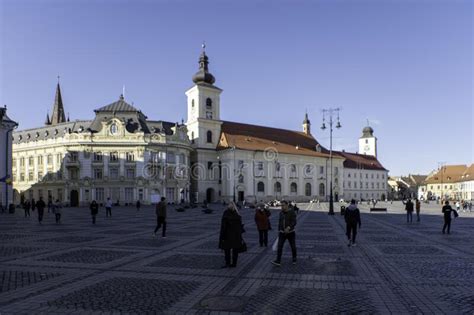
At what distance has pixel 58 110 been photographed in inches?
4050

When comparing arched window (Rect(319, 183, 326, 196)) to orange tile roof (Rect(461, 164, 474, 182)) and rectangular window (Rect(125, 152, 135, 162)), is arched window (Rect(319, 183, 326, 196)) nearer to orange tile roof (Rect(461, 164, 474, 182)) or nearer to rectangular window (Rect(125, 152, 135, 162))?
rectangular window (Rect(125, 152, 135, 162))

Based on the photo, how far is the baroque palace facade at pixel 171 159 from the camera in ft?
230

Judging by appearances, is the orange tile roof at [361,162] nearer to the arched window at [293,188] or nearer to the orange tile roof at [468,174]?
the orange tile roof at [468,174]

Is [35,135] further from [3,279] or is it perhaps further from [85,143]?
[3,279]

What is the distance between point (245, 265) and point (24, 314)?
6.01 metres

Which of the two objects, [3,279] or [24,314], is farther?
[3,279]

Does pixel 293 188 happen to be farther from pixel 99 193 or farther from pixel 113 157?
pixel 99 193

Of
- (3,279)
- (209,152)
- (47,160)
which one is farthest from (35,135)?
(3,279)

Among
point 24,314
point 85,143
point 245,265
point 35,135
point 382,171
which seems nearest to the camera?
point 24,314

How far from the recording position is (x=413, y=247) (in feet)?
50.1

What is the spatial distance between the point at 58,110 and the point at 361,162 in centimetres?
8541

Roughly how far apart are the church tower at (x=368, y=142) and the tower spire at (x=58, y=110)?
93.6m

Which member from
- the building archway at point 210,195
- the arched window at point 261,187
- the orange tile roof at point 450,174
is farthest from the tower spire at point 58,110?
the orange tile roof at point 450,174

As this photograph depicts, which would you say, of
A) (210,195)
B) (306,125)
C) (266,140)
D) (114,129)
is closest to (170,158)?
(114,129)
